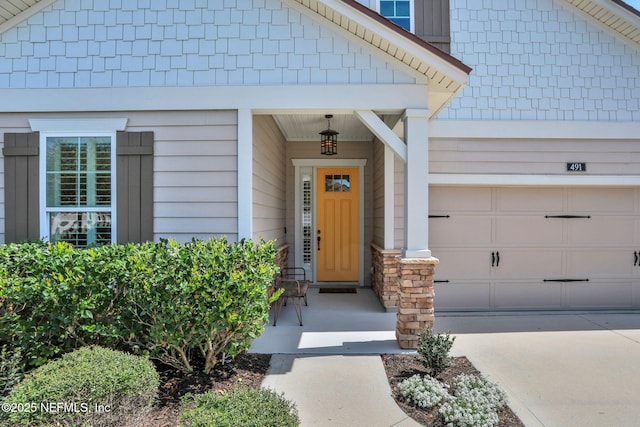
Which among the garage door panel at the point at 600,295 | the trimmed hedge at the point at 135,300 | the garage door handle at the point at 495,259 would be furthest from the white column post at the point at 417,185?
the garage door panel at the point at 600,295

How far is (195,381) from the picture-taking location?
342cm

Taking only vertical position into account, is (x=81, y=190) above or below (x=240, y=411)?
above

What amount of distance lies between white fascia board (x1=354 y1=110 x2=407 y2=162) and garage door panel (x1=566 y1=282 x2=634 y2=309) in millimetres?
3872

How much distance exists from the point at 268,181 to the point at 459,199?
2.94m

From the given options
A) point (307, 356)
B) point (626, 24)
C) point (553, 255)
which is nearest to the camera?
point (307, 356)

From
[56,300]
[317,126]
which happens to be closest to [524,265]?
[317,126]

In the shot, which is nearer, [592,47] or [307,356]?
[307,356]

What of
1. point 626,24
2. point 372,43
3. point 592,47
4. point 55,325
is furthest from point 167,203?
point 626,24

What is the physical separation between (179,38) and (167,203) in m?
1.86

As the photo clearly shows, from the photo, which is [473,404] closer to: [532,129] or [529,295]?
[529,295]

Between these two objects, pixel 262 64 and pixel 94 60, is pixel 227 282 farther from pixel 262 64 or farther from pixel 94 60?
pixel 94 60

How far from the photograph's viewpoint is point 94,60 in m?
4.43

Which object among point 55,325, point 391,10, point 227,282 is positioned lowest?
point 55,325

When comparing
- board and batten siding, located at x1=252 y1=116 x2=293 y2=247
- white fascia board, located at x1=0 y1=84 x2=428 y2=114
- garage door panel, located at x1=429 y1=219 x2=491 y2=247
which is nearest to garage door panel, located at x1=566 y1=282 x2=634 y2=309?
garage door panel, located at x1=429 y1=219 x2=491 y2=247
